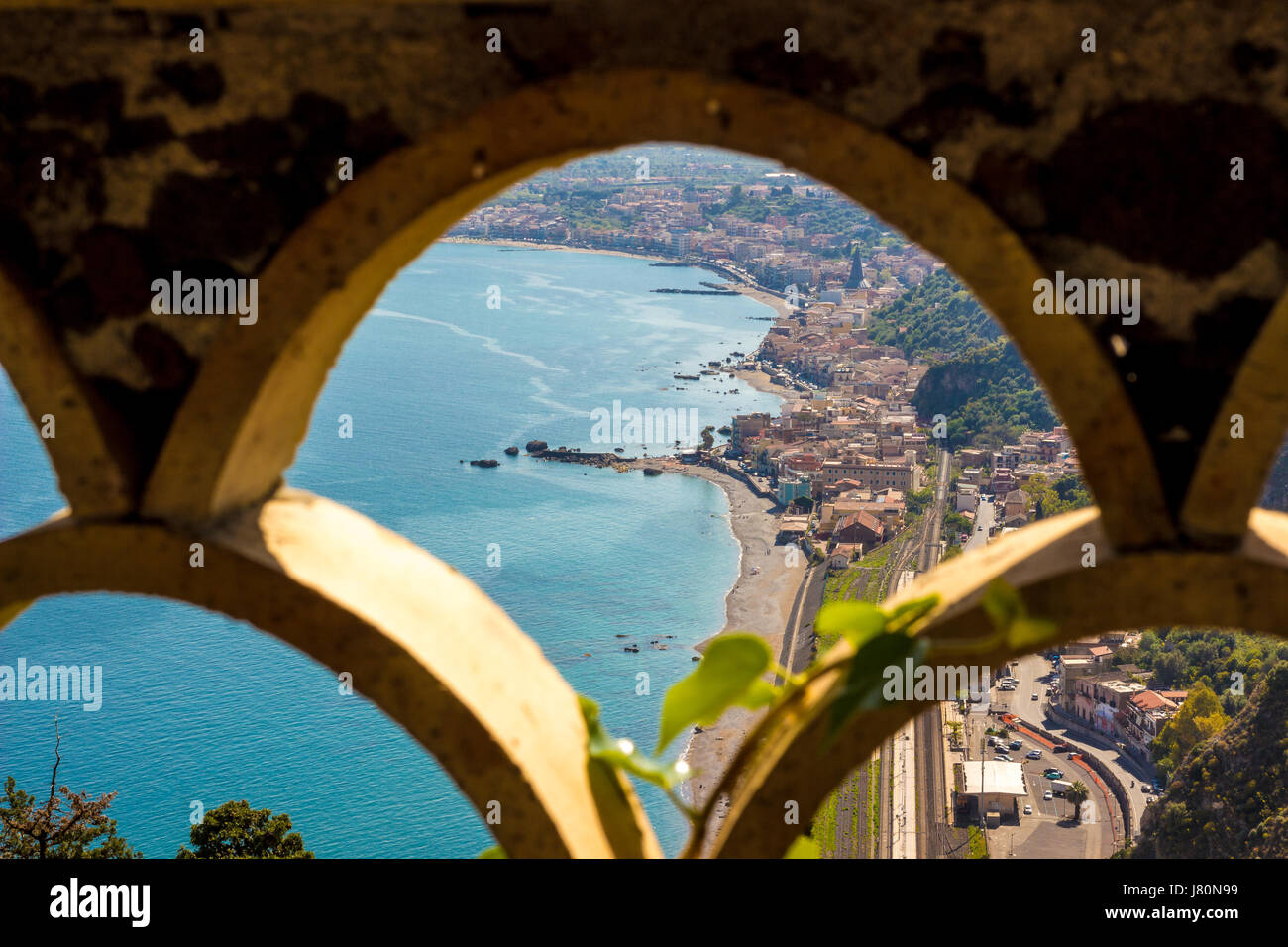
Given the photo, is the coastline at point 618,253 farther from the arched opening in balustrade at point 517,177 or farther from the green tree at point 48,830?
the arched opening in balustrade at point 517,177

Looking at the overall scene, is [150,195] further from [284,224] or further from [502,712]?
[502,712]

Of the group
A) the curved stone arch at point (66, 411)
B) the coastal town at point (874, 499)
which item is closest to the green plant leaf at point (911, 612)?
the curved stone arch at point (66, 411)

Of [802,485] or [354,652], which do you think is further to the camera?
[802,485]

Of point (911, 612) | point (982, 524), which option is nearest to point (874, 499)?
point (982, 524)

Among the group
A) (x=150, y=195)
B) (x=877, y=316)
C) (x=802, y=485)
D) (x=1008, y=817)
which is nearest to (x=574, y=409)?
(x=802, y=485)

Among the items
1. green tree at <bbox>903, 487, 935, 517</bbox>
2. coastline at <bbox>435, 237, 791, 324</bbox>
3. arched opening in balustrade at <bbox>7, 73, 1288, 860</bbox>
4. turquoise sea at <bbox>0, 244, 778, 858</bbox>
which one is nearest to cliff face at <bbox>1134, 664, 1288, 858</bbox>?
turquoise sea at <bbox>0, 244, 778, 858</bbox>
